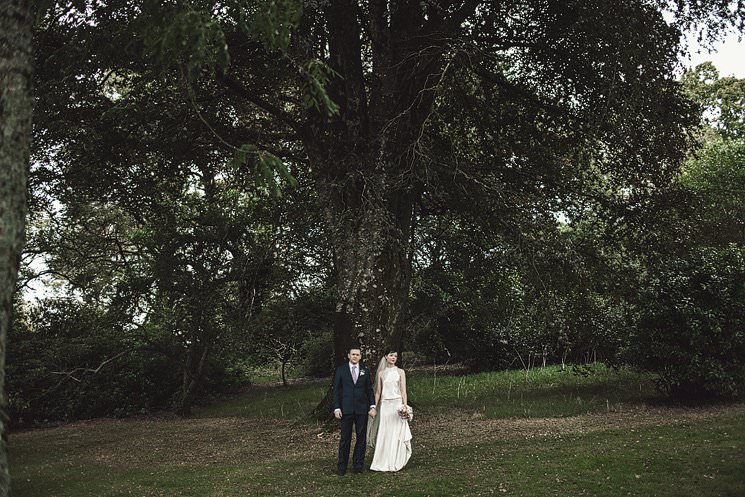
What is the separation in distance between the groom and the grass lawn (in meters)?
0.35

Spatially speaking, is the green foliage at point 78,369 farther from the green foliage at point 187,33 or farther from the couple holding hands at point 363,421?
the green foliage at point 187,33

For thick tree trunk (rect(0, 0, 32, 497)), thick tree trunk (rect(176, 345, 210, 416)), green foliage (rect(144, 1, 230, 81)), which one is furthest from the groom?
thick tree trunk (rect(176, 345, 210, 416))

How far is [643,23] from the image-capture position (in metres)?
10.7

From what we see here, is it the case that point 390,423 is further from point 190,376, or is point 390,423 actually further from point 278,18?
point 190,376

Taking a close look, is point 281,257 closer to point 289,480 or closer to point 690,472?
point 289,480

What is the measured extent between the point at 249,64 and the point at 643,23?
8.30m

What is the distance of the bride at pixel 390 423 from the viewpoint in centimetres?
929

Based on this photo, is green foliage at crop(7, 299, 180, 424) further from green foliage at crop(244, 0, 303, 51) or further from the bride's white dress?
green foliage at crop(244, 0, 303, 51)

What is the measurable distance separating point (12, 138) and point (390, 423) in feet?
21.3

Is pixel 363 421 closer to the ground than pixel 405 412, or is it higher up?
closer to the ground

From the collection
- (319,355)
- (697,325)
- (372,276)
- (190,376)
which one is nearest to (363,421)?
(372,276)

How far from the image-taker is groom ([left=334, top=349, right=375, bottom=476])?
9.15 meters

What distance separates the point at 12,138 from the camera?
4.67 metres

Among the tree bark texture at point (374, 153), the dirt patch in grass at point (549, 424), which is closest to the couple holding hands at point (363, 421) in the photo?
the dirt patch in grass at point (549, 424)
